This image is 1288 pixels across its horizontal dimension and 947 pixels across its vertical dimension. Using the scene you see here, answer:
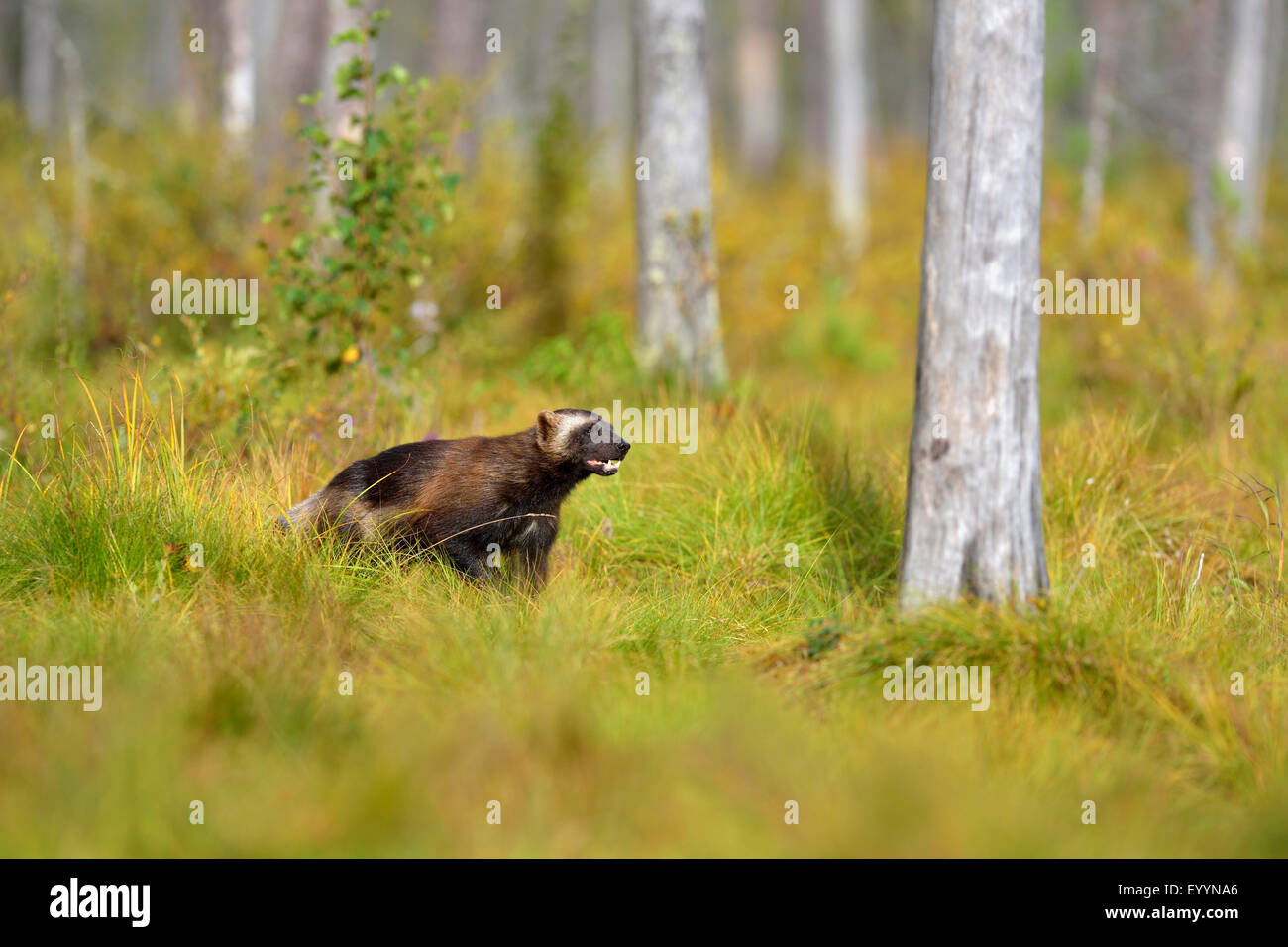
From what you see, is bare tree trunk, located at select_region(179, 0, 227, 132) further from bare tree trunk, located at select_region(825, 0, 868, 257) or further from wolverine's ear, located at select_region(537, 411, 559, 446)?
bare tree trunk, located at select_region(825, 0, 868, 257)

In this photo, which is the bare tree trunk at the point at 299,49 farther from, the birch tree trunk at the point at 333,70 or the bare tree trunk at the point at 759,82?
the bare tree trunk at the point at 759,82

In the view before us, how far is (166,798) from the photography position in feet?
10.7

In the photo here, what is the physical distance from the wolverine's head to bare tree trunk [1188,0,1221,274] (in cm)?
1013

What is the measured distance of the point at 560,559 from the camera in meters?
5.73

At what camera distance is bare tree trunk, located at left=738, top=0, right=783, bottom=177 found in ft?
79.5

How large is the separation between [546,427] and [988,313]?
2160mm

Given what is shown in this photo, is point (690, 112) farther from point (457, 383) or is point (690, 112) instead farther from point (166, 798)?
point (166, 798)

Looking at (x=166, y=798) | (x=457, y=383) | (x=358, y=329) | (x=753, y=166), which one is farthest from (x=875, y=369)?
(x=753, y=166)

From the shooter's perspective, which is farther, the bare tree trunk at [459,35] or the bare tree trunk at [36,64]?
the bare tree trunk at [36,64]

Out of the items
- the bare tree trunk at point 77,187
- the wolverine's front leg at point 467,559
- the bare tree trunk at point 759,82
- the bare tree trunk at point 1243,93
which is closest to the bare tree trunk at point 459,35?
the bare tree trunk at point 759,82

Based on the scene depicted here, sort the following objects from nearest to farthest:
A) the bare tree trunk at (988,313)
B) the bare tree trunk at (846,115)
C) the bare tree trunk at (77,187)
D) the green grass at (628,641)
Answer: the green grass at (628,641)
the bare tree trunk at (988,313)
the bare tree trunk at (77,187)
the bare tree trunk at (846,115)

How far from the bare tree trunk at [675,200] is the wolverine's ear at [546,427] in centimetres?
293

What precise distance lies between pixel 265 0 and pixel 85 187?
532 inches

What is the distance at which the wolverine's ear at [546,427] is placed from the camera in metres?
5.54
